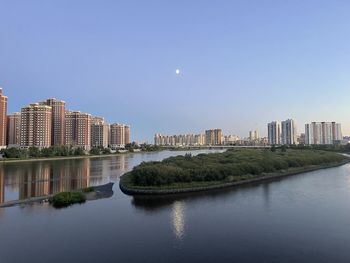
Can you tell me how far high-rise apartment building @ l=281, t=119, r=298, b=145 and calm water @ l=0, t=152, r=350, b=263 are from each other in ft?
401

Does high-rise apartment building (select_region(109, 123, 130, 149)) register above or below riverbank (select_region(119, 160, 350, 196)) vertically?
above

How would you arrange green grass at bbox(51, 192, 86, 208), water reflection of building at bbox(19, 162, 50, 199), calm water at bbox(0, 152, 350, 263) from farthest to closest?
water reflection of building at bbox(19, 162, 50, 199)
green grass at bbox(51, 192, 86, 208)
calm water at bbox(0, 152, 350, 263)

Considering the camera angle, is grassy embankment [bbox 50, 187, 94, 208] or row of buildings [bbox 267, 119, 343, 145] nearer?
grassy embankment [bbox 50, 187, 94, 208]

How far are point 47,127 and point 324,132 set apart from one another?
4569 inches

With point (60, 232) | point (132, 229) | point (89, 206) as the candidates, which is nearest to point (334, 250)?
point (132, 229)

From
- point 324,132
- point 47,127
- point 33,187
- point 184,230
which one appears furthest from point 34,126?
point 324,132

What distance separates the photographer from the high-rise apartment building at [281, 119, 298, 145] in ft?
462

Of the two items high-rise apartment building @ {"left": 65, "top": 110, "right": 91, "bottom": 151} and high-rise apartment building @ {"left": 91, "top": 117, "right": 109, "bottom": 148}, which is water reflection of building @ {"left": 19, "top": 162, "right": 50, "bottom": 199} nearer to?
high-rise apartment building @ {"left": 65, "top": 110, "right": 91, "bottom": 151}

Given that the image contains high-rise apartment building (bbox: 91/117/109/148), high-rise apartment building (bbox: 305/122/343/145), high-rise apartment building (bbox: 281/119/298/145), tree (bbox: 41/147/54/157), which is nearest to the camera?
tree (bbox: 41/147/54/157)

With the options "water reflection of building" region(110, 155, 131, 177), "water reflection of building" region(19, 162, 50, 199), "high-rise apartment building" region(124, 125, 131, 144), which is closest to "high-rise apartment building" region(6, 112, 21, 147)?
"high-rise apartment building" region(124, 125, 131, 144)

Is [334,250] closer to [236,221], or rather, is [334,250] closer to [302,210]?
[236,221]

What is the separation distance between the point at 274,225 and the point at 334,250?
373 cm

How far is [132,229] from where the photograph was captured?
15.9 metres

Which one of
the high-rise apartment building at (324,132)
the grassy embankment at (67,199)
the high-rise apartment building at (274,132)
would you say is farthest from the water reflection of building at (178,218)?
the high-rise apartment building at (324,132)
